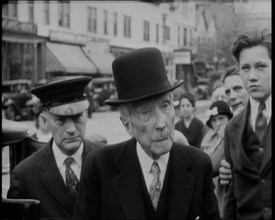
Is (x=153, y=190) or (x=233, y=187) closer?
(x=153, y=190)

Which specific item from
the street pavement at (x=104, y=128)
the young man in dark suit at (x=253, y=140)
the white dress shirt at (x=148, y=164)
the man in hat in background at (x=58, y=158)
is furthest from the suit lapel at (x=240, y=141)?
the street pavement at (x=104, y=128)

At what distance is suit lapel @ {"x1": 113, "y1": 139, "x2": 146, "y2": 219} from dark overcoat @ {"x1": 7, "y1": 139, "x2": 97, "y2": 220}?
1012 mm

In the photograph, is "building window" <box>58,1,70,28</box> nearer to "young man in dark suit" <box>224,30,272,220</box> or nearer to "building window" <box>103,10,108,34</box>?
"building window" <box>103,10,108,34</box>

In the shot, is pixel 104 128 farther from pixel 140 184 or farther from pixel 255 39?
pixel 140 184

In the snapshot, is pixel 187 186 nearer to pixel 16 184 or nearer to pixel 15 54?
pixel 16 184

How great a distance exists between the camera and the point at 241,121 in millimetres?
3182

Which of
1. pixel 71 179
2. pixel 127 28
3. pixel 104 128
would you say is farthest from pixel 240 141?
pixel 127 28

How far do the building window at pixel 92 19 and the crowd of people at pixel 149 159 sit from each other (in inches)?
1225

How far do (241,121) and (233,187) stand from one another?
1.33 ft

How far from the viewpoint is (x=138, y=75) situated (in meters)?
2.41

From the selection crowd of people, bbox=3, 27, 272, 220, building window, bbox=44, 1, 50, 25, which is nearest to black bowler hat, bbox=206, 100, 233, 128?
crowd of people, bbox=3, 27, 272, 220

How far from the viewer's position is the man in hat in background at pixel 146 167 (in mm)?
2316

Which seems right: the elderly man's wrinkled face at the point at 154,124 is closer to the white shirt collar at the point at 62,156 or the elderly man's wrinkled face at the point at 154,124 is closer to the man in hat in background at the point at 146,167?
the man in hat in background at the point at 146,167

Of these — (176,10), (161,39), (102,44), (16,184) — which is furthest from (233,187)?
(176,10)
